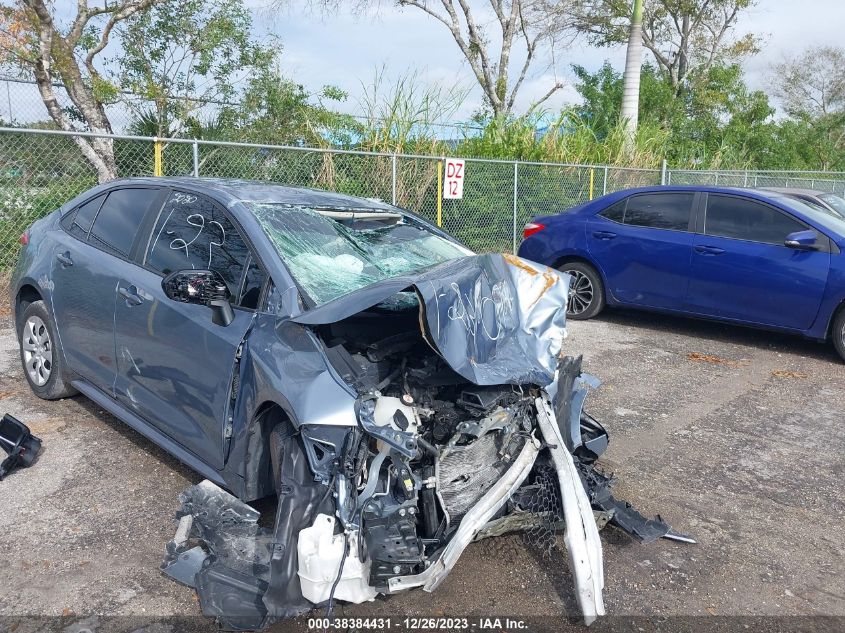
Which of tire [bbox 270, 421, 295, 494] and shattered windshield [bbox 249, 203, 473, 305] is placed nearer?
tire [bbox 270, 421, 295, 494]

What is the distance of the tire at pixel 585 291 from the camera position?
822 centimetres

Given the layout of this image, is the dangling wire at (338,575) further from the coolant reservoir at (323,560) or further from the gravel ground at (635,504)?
the gravel ground at (635,504)

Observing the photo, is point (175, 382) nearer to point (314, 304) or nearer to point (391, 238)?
point (314, 304)

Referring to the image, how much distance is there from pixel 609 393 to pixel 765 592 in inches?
109

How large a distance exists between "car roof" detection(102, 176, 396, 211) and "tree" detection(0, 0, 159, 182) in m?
5.32

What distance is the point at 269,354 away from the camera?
2.99m

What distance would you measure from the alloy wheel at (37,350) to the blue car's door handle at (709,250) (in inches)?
235

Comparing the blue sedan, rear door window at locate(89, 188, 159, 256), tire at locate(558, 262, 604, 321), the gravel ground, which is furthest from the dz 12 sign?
rear door window at locate(89, 188, 159, 256)


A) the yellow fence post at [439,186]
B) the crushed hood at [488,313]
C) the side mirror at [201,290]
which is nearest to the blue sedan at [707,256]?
the yellow fence post at [439,186]

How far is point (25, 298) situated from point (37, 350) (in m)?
0.40

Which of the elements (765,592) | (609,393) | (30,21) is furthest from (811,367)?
(30,21)

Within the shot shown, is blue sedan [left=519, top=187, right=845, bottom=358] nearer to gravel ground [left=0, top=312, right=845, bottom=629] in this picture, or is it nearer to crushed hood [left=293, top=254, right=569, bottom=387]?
gravel ground [left=0, top=312, right=845, bottom=629]

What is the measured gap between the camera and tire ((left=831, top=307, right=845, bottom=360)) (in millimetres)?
6566

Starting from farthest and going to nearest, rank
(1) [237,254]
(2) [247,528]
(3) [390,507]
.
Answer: (1) [237,254]
(2) [247,528]
(3) [390,507]
